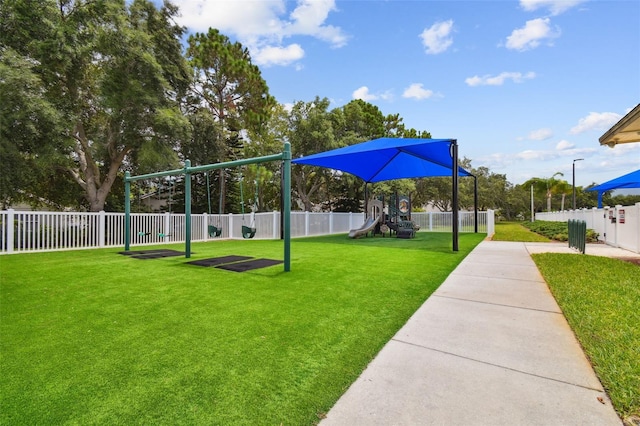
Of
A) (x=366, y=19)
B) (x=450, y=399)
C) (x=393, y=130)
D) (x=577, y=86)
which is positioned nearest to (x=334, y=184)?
(x=393, y=130)

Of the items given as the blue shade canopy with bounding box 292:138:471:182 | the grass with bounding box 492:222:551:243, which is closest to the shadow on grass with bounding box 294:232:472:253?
the grass with bounding box 492:222:551:243

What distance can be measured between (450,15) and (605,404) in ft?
31.1

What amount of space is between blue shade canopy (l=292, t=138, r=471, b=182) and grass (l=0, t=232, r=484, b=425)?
5527mm

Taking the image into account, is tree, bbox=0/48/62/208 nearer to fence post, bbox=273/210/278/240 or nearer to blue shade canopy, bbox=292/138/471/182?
fence post, bbox=273/210/278/240

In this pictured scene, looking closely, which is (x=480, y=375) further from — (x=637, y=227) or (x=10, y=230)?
(x=10, y=230)

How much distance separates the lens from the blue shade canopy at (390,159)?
31.1 ft

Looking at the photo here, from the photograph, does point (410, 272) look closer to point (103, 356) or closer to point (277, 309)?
point (277, 309)

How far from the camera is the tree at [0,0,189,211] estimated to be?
10.5 m

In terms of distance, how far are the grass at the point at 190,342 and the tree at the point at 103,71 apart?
9.06 metres

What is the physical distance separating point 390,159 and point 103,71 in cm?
1171

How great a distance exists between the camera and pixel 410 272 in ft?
17.0

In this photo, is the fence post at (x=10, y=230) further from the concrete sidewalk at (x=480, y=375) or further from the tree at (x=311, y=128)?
the tree at (x=311, y=128)

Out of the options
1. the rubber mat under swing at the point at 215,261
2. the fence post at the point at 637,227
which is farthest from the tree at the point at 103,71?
the fence post at the point at 637,227

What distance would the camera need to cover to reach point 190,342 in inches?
95.0
